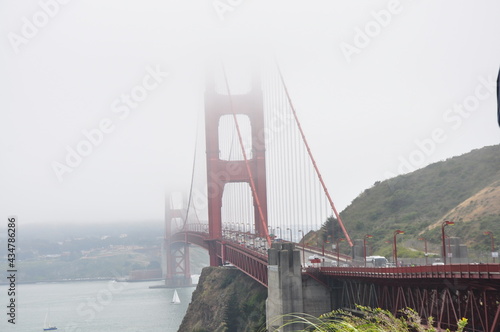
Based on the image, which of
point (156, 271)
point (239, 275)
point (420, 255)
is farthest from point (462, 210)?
point (156, 271)

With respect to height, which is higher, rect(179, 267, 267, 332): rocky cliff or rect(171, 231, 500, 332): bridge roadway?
rect(171, 231, 500, 332): bridge roadway

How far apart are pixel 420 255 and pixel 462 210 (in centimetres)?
1544

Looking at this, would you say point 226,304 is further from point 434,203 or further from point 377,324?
point 377,324

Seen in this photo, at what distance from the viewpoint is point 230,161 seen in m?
68.4

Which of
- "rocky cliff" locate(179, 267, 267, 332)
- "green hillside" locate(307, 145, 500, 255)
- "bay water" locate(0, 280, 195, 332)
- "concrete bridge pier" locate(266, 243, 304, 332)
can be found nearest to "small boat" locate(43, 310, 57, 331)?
"bay water" locate(0, 280, 195, 332)

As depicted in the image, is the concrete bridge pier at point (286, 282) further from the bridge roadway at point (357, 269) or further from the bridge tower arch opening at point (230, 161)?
the bridge tower arch opening at point (230, 161)

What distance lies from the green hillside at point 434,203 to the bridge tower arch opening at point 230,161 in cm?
773

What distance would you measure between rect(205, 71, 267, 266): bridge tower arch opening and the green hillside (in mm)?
7731

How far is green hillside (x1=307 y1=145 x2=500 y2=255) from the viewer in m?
60.6

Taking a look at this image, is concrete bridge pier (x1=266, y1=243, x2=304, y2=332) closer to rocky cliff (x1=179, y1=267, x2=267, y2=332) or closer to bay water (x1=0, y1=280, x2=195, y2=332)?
rocky cliff (x1=179, y1=267, x2=267, y2=332)

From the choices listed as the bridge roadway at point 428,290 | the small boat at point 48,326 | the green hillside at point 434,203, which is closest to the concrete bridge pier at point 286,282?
the bridge roadway at point 428,290

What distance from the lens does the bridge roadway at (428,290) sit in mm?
21484

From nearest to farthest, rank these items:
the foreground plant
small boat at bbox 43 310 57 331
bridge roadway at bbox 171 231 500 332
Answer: the foreground plant
bridge roadway at bbox 171 231 500 332
small boat at bbox 43 310 57 331

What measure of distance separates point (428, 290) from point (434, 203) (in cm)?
5237
